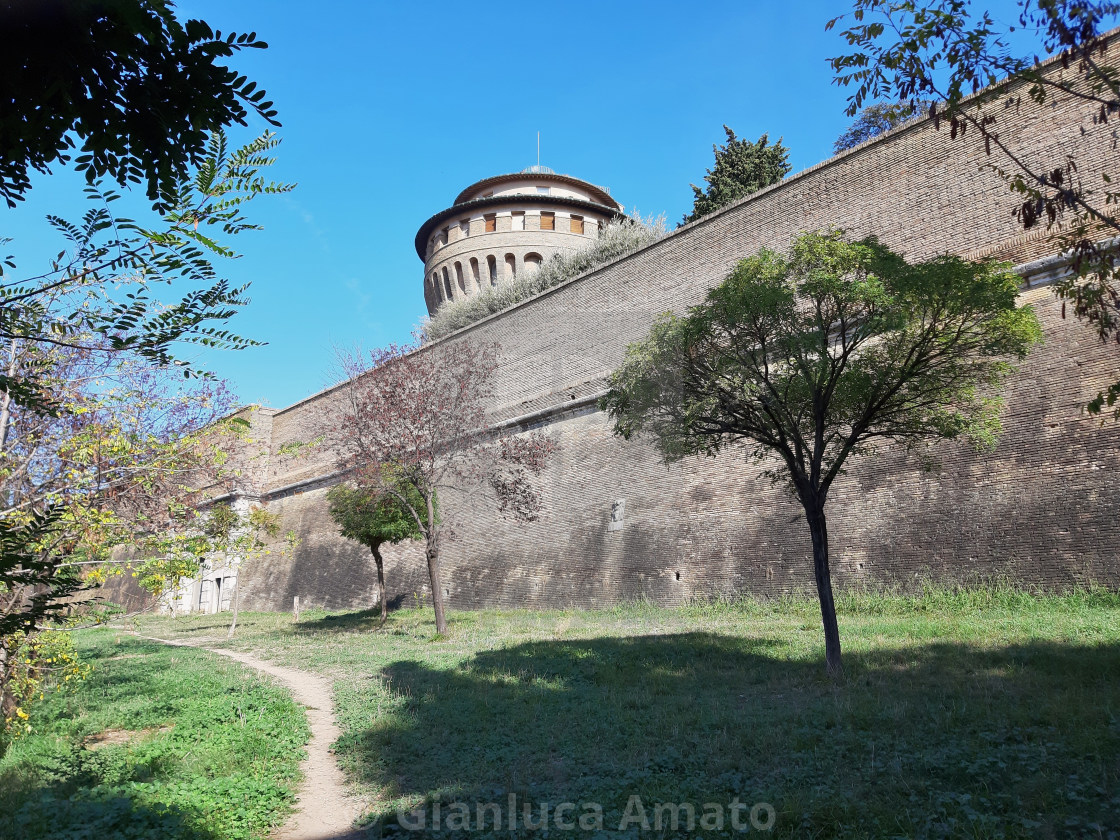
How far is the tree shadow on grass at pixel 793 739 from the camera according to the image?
414 centimetres

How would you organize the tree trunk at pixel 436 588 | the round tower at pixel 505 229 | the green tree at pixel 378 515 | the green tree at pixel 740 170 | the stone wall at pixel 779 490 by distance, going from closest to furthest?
the stone wall at pixel 779 490
the tree trunk at pixel 436 588
the green tree at pixel 378 515
the green tree at pixel 740 170
the round tower at pixel 505 229

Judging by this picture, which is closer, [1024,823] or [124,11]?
[124,11]

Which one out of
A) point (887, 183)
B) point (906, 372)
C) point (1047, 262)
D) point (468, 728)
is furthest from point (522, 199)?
point (468, 728)

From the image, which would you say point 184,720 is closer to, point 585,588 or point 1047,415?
point 585,588

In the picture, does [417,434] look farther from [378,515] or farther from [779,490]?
[779,490]

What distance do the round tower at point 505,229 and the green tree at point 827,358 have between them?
790 inches

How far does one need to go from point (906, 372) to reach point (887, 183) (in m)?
6.80

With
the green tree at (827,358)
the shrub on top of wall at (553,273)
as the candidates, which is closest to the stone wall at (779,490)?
the green tree at (827,358)

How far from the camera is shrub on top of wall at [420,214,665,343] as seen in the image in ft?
82.5

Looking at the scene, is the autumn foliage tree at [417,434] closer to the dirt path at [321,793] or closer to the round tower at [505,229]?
the dirt path at [321,793]

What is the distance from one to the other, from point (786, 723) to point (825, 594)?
7.52 feet

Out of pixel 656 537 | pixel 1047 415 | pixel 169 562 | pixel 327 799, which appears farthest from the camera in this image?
pixel 656 537

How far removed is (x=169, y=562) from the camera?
7.58m

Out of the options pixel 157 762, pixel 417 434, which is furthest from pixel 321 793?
pixel 417 434
